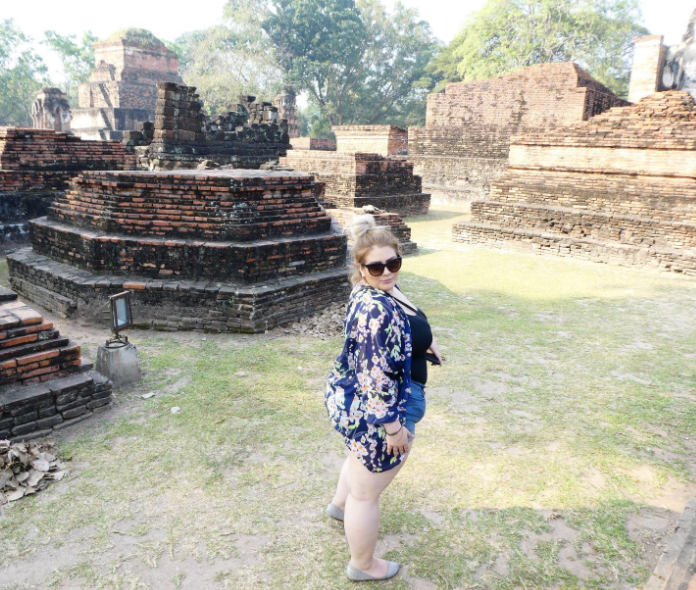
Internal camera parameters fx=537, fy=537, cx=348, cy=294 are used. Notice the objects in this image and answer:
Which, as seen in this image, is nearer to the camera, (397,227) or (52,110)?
(397,227)

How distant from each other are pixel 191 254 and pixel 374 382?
3758mm

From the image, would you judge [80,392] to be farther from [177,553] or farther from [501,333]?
[501,333]

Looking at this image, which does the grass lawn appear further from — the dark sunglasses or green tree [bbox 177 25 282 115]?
green tree [bbox 177 25 282 115]

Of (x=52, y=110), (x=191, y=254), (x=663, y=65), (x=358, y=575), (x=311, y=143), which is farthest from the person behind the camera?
(x=311, y=143)

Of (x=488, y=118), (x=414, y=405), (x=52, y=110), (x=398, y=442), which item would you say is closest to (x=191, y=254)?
(x=414, y=405)

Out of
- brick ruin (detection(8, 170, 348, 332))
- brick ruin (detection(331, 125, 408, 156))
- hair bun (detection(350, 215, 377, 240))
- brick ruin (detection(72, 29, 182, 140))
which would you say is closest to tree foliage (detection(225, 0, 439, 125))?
brick ruin (detection(72, 29, 182, 140))

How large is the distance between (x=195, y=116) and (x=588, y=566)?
43.6 ft

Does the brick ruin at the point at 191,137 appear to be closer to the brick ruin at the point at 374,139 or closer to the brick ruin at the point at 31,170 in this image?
the brick ruin at the point at 31,170

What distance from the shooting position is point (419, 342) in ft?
6.68

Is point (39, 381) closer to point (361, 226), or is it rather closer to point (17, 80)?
point (361, 226)

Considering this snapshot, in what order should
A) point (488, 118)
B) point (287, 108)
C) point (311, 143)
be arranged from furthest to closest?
point (287, 108) < point (311, 143) < point (488, 118)

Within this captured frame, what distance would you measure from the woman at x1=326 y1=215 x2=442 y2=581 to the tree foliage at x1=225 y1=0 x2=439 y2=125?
1381 inches

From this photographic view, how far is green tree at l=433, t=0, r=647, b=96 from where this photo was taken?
25.8 meters

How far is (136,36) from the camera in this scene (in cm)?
3138
